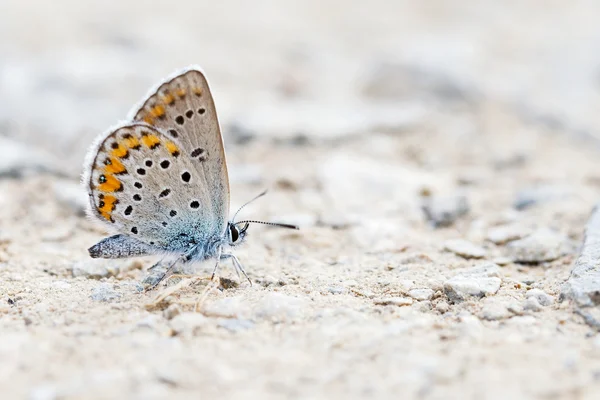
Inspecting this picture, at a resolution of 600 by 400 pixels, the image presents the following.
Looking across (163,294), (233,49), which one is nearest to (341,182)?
(163,294)

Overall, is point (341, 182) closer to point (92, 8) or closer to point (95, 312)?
point (95, 312)

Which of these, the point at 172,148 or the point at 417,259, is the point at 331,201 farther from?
the point at 172,148

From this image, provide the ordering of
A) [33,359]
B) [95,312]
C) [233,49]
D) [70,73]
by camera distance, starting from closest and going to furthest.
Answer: [33,359]
[95,312]
[70,73]
[233,49]

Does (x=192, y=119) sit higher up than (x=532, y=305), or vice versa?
(x=192, y=119)

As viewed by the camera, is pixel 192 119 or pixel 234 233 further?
pixel 234 233

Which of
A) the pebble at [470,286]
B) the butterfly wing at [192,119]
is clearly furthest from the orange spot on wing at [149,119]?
the pebble at [470,286]

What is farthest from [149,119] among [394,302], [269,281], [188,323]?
[394,302]

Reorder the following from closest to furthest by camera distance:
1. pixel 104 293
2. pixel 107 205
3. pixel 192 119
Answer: pixel 104 293 → pixel 192 119 → pixel 107 205
